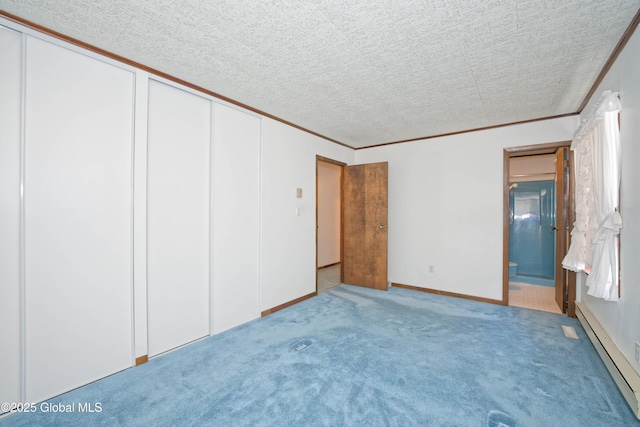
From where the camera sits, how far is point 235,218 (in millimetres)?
3111

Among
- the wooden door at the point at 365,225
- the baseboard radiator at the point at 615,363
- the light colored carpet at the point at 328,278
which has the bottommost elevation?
the light colored carpet at the point at 328,278

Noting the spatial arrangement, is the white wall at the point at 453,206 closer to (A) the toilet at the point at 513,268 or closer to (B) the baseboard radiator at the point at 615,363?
(B) the baseboard radiator at the point at 615,363

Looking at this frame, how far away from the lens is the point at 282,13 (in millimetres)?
1707

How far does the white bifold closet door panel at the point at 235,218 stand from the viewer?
294 centimetres

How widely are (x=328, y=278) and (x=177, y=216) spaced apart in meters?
3.37

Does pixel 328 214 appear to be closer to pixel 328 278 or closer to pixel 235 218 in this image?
pixel 328 278

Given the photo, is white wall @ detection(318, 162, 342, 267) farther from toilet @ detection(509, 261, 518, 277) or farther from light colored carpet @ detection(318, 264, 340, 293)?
toilet @ detection(509, 261, 518, 277)

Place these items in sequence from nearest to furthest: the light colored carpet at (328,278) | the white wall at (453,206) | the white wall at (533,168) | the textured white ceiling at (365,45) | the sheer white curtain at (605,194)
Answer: the textured white ceiling at (365,45) → the sheer white curtain at (605,194) → the white wall at (453,206) → the light colored carpet at (328,278) → the white wall at (533,168)

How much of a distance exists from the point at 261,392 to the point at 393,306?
2.26 metres

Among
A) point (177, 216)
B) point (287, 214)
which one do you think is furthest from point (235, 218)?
point (287, 214)

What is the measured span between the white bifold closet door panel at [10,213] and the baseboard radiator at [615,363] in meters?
3.85

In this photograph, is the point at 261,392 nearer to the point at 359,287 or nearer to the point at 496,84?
the point at 359,287

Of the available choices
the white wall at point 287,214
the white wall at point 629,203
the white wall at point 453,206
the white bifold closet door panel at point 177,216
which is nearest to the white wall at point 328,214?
the white wall at point 453,206

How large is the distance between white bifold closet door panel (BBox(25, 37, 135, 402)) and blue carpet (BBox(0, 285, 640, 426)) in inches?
11.5
